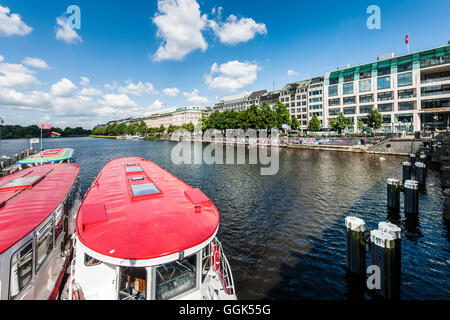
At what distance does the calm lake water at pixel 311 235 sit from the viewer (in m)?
9.58

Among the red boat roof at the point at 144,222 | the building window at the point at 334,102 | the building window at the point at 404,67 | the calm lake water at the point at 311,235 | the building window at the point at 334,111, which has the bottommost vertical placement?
the calm lake water at the point at 311,235

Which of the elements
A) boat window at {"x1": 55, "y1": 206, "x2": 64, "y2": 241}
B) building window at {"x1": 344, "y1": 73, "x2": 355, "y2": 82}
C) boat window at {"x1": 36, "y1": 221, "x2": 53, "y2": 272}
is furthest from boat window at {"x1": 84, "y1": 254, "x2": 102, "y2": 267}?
building window at {"x1": 344, "y1": 73, "x2": 355, "y2": 82}

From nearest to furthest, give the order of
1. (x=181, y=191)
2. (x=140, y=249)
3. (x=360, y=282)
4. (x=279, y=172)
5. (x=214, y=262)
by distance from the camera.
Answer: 1. (x=140, y=249)
2. (x=214, y=262)
3. (x=360, y=282)
4. (x=181, y=191)
5. (x=279, y=172)

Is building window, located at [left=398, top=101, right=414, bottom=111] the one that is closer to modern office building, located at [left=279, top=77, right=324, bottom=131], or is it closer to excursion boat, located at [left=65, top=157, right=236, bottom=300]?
modern office building, located at [left=279, top=77, right=324, bottom=131]

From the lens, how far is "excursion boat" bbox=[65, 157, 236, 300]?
5.55 meters

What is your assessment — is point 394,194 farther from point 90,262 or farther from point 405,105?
point 405,105

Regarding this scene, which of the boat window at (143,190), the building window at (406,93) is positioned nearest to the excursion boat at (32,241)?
the boat window at (143,190)

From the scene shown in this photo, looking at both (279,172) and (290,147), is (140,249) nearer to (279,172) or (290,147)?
(279,172)

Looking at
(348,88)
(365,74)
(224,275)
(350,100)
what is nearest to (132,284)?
(224,275)

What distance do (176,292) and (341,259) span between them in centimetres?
924

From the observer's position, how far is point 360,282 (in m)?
9.58

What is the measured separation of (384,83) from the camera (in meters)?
78.4

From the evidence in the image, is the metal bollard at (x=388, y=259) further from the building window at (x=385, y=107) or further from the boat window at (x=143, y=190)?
the building window at (x=385, y=107)

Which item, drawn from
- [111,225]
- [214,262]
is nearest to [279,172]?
[214,262]
